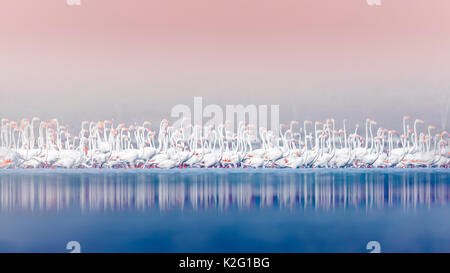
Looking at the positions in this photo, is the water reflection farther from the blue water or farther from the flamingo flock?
the flamingo flock

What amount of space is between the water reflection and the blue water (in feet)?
0.03

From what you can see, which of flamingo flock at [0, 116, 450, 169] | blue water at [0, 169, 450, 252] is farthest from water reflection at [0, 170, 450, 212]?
flamingo flock at [0, 116, 450, 169]

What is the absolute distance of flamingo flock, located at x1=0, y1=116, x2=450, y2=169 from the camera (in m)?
4.26

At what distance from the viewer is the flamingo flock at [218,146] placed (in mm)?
4258

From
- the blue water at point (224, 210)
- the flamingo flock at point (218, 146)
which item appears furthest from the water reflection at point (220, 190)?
the flamingo flock at point (218, 146)

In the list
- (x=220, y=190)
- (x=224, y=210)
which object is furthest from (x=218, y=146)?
(x=224, y=210)

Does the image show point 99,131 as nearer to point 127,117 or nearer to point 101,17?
point 127,117

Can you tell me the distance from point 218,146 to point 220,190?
522mm

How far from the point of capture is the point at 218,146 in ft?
14.6

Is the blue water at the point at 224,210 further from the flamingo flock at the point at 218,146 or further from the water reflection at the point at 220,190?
the flamingo flock at the point at 218,146

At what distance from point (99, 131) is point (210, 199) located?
1431mm

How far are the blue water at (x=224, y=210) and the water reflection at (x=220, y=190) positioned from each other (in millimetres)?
10

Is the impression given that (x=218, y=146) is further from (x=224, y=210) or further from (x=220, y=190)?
(x=224, y=210)

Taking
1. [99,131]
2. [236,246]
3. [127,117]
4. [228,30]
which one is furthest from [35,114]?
[236,246]
